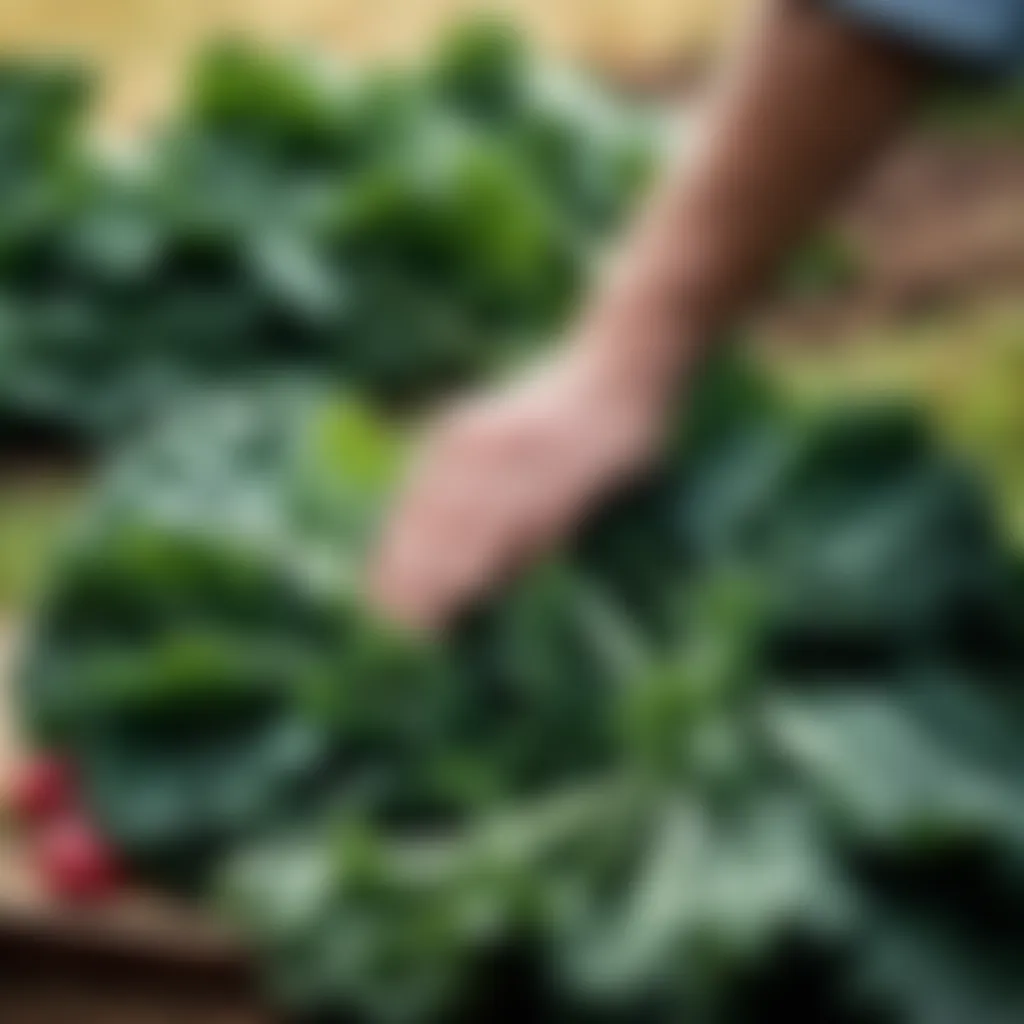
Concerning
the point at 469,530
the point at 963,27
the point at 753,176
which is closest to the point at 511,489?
the point at 469,530

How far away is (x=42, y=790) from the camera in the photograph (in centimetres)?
129

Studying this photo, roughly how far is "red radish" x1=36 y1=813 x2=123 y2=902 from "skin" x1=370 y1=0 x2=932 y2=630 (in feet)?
0.54

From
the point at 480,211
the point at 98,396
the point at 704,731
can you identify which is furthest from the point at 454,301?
the point at 704,731

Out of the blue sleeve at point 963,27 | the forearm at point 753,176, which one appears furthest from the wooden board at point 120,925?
the blue sleeve at point 963,27

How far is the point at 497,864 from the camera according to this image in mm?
1163

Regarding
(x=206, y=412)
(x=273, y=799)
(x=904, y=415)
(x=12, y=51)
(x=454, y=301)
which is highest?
(x=12, y=51)

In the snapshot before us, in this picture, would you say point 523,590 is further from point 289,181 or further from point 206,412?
point 289,181

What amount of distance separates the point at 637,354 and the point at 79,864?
0.33 m

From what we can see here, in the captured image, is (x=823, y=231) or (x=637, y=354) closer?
(x=637, y=354)

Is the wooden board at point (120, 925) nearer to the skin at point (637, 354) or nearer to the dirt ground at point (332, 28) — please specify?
the skin at point (637, 354)

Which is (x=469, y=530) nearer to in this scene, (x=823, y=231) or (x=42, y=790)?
(x=42, y=790)

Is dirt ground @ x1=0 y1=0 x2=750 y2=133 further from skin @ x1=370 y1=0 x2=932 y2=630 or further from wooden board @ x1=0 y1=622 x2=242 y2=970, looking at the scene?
wooden board @ x1=0 y1=622 x2=242 y2=970

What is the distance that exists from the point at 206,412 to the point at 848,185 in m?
0.39

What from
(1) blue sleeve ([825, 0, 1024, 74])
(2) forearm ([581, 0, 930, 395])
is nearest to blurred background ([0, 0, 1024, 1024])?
(2) forearm ([581, 0, 930, 395])
